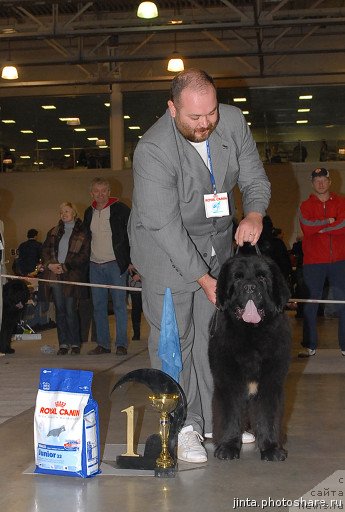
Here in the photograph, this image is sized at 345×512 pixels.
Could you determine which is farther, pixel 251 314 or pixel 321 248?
pixel 321 248

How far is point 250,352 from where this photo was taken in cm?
315

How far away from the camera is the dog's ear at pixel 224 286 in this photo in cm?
315

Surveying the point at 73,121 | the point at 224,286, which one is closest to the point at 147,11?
the point at 73,121

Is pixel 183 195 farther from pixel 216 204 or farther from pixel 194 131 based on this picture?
pixel 194 131

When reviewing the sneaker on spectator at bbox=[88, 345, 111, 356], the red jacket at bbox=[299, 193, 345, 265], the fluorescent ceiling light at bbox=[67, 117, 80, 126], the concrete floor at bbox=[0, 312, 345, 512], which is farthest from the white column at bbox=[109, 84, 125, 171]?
the concrete floor at bbox=[0, 312, 345, 512]

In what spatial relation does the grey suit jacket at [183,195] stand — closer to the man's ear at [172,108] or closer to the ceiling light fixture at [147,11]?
the man's ear at [172,108]

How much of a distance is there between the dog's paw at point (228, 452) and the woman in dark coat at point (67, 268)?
4.59m

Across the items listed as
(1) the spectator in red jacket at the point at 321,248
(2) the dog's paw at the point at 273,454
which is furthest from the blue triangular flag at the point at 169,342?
(1) the spectator in red jacket at the point at 321,248

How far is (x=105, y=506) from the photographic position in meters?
2.71

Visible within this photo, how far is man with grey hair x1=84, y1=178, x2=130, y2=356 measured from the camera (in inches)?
299

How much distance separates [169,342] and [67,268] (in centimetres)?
458

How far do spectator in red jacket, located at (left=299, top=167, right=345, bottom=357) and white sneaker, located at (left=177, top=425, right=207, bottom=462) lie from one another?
138 inches

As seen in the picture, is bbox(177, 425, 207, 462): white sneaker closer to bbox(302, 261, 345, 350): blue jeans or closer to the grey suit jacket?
the grey suit jacket

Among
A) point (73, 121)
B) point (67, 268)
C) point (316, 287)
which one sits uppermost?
point (73, 121)
